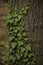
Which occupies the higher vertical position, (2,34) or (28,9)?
(28,9)

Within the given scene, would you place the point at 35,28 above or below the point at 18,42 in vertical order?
above

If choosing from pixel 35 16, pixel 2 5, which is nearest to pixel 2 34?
pixel 2 5

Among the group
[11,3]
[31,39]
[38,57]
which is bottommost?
[38,57]

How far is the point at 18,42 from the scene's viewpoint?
4.25 metres

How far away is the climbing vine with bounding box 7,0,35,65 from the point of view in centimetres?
421

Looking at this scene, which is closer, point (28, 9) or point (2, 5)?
point (28, 9)

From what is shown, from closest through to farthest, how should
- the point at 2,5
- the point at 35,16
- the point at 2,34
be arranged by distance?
the point at 35,16
the point at 2,34
the point at 2,5

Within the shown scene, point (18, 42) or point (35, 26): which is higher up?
point (35, 26)

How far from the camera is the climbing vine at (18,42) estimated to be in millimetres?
4215

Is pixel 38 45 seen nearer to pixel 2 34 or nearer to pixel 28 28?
pixel 28 28

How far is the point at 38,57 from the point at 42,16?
2.46 feet

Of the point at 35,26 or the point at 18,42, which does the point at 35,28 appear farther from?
the point at 18,42

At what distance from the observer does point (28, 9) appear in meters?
4.19

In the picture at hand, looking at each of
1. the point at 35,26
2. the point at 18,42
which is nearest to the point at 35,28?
the point at 35,26
